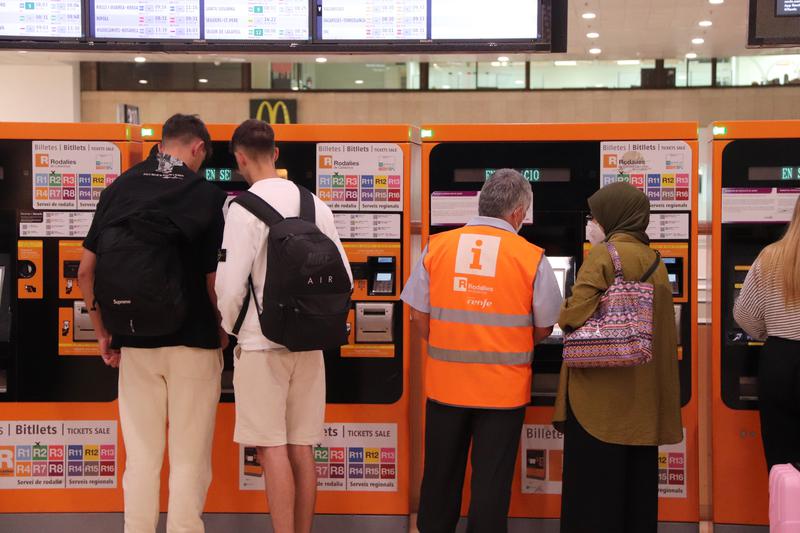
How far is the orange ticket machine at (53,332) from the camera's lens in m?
3.44

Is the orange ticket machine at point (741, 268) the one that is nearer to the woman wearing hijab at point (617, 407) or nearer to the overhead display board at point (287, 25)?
the woman wearing hijab at point (617, 407)

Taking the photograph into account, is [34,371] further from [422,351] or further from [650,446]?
[650,446]

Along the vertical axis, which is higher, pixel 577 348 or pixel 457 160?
pixel 457 160

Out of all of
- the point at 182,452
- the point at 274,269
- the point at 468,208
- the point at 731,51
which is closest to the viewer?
the point at 274,269

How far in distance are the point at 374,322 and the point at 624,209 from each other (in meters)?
1.15

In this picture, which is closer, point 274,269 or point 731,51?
point 274,269

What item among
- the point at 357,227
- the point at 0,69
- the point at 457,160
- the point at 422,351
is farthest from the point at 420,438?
the point at 0,69

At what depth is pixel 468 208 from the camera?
3.37m

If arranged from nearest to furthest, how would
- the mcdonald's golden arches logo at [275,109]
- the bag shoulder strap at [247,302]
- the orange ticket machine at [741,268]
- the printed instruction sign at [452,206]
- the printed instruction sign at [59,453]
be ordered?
the bag shoulder strap at [247,302] → the orange ticket machine at [741,268] → the printed instruction sign at [452,206] → the printed instruction sign at [59,453] → the mcdonald's golden arches logo at [275,109]

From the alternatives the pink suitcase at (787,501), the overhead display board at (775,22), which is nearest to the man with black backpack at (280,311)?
the pink suitcase at (787,501)

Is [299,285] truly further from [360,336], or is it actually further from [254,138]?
[360,336]

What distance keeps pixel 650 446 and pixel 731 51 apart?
31.6 feet

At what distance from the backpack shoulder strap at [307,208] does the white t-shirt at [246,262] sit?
0.06 ft

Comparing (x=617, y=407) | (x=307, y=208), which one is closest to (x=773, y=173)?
(x=617, y=407)
